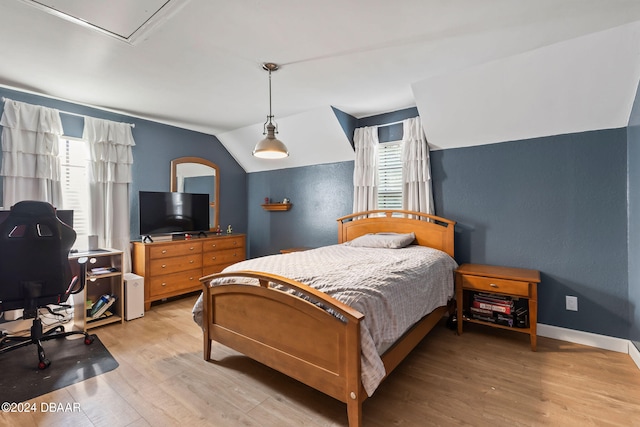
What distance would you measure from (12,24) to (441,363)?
12.9 feet

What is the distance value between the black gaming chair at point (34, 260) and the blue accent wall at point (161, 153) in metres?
1.58

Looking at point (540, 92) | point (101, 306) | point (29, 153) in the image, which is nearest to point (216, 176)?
point (29, 153)

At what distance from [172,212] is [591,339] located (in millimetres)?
4857

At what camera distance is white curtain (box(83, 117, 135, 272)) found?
3592mm

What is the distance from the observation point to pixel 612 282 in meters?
2.64

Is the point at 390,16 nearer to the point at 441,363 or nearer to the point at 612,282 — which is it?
the point at 441,363

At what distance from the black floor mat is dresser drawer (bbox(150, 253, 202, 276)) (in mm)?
1045

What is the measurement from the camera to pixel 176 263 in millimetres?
3895

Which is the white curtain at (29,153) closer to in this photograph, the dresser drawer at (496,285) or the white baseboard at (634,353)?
the dresser drawer at (496,285)

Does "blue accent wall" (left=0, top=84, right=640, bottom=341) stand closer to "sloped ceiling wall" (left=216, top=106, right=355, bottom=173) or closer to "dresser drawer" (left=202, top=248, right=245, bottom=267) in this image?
"sloped ceiling wall" (left=216, top=106, right=355, bottom=173)

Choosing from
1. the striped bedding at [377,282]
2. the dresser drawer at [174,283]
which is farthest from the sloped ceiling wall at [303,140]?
the dresser drawer at [174,283]

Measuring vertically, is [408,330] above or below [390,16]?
below

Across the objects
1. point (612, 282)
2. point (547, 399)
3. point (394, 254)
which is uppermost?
point (394, 254)

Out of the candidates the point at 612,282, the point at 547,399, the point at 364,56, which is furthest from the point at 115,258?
the point at 612,282
